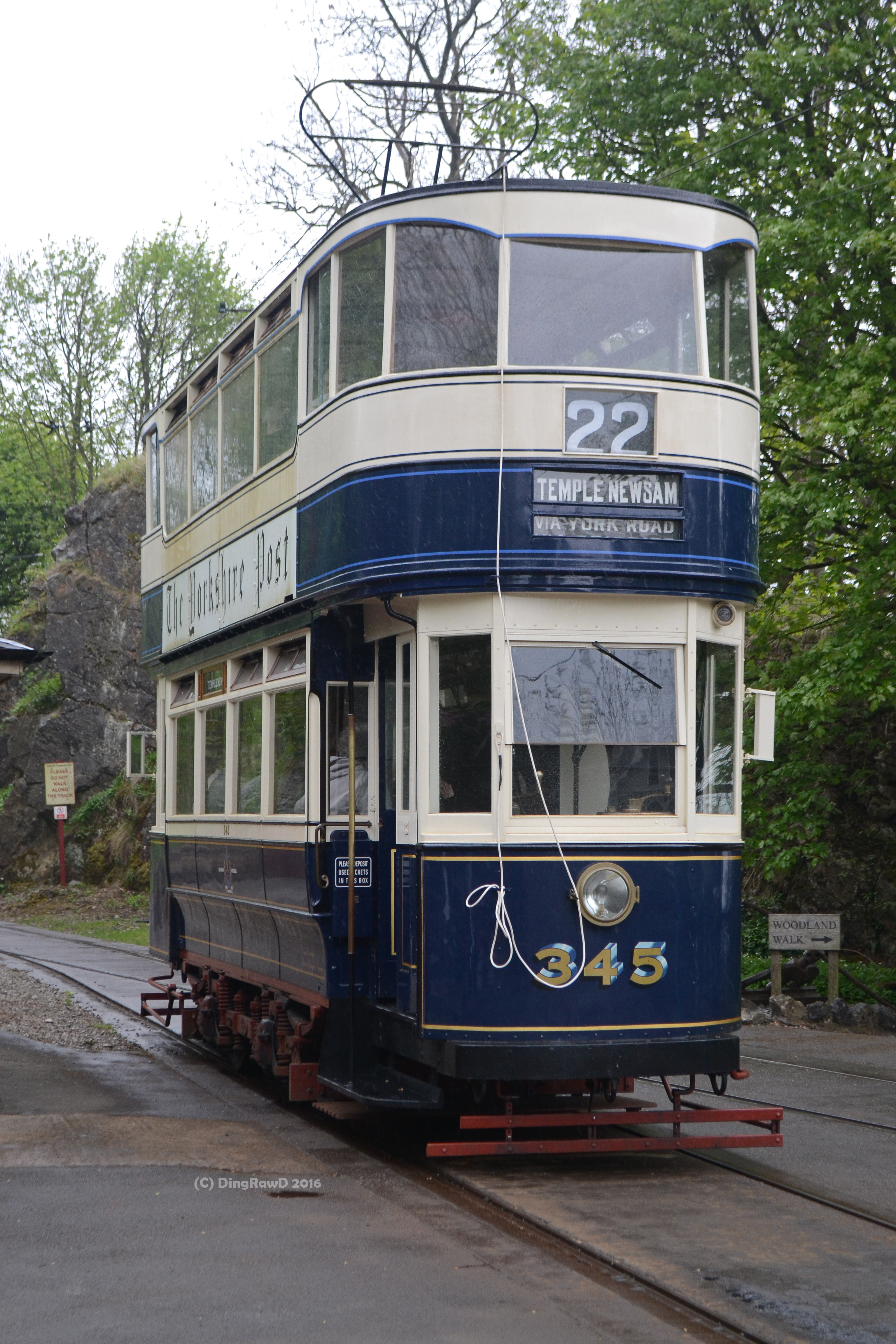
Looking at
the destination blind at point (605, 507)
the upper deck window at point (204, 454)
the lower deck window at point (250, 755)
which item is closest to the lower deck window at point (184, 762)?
the lower deck window at point (250, 755)

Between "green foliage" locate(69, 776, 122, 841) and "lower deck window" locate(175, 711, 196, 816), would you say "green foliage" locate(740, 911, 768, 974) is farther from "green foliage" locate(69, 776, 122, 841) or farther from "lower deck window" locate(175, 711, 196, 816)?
"green foliage" locate(69, 776, 122, 841)

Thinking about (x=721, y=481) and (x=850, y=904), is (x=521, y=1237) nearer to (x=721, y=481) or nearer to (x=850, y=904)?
(x=721, y=481)

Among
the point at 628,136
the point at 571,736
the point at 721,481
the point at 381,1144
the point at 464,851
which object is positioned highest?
the point at 628,136

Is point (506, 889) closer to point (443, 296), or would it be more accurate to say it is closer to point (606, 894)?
point (606, 894)

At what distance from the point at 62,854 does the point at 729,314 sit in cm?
2847

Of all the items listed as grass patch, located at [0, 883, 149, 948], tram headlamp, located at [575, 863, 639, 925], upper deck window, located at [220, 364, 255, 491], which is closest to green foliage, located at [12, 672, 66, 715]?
grass patch, located at [0, 883, 149, 948]

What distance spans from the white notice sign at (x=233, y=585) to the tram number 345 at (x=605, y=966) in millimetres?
2948

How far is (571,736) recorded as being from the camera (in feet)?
26.8

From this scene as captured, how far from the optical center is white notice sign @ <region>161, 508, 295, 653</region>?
1003 centimetres

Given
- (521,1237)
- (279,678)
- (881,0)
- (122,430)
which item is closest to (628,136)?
(881,0)

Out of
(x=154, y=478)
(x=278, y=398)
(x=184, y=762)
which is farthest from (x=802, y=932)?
(x=278, y=398)

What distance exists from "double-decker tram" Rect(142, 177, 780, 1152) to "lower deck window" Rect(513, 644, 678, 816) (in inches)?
0.6

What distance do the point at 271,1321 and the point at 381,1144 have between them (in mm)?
3584

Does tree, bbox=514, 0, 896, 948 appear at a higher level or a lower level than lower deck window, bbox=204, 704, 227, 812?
higher
